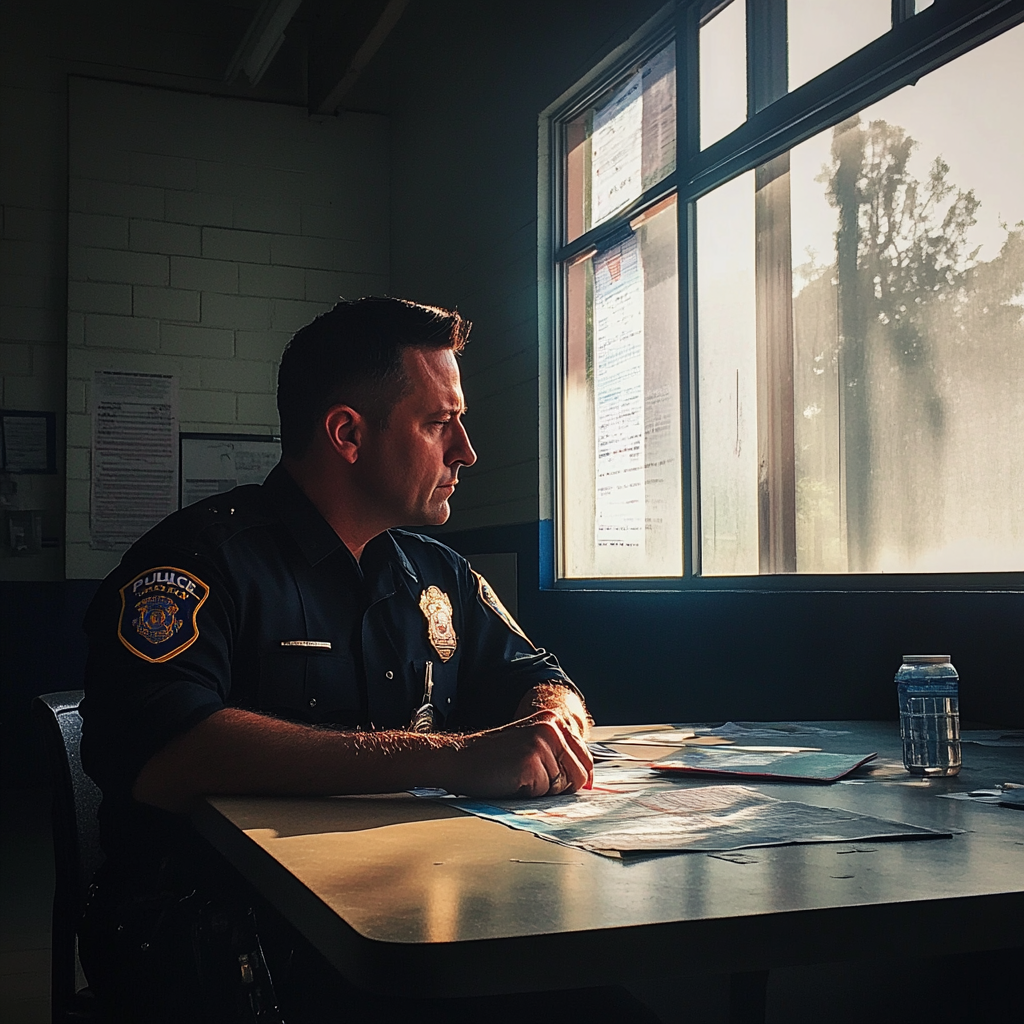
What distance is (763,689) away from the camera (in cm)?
296

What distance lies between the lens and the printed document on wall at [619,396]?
3.87 meters

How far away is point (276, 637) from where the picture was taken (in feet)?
5.33

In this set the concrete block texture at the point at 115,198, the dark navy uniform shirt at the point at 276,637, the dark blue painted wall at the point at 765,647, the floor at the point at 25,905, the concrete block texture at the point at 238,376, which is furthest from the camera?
the concrete block texture at the point at 238,376

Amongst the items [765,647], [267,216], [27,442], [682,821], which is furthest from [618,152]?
[682,821]

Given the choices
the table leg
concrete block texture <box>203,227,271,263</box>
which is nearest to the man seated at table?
the table leg

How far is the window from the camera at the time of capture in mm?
2434

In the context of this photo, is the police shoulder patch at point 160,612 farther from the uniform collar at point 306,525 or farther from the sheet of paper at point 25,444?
the sheet of paper at point 25,444

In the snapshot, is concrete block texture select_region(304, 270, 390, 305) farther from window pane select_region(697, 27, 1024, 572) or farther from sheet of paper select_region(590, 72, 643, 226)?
window pane select_region(697, 27, 1024, 572)

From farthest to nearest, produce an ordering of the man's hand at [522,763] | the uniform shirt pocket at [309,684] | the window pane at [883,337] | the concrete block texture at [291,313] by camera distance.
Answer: the concrete block texture at [291,313] < the window pane at [883,337] < the uniform shirt pocket at [309,684] < the man's hand at [522,763]

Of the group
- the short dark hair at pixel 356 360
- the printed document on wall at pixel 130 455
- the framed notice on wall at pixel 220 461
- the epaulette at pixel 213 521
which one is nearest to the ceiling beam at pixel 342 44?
the printed document on wall at pixel 130 455

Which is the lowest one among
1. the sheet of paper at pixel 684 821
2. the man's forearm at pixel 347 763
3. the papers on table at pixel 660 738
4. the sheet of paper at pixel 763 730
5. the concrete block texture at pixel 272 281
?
the sheet of paper at pixel 763 730

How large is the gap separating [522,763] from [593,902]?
47 centimetres

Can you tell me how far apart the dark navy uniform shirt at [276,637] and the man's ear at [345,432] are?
97 mm

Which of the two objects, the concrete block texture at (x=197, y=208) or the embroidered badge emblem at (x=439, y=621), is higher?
the concrete block texture at (x=197, y=208)
